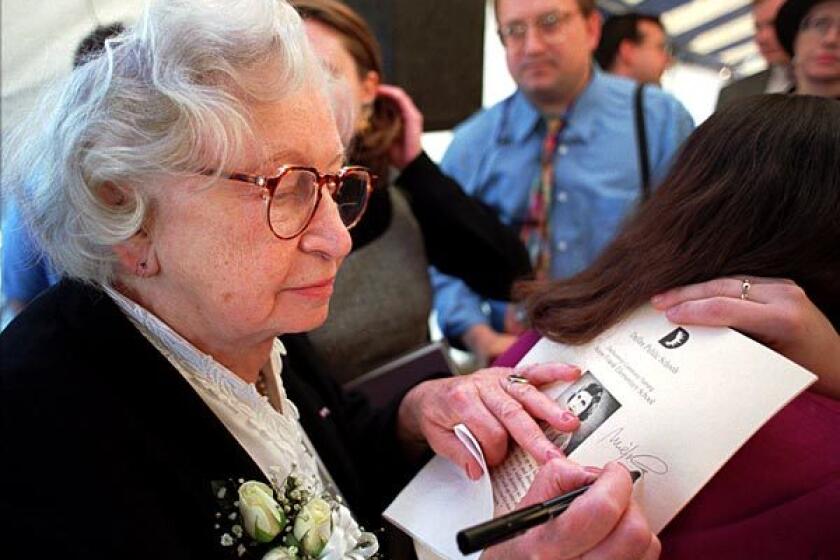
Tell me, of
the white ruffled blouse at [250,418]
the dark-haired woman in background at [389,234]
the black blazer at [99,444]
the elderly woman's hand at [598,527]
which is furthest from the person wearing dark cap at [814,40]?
the black blazer at [99,444]

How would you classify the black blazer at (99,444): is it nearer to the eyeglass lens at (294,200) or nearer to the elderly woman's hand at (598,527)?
the eyeglass lens at (294,200)

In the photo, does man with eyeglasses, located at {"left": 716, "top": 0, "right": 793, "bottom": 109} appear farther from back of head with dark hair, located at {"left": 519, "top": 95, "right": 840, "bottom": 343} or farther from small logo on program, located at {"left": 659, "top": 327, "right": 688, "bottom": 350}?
small logo on program, located at {"left": 659, "top": 327, "right": 688, "bottom": 350}

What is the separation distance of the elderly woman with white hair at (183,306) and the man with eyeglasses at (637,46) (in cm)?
242

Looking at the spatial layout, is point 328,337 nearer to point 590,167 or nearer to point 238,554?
point 238,554

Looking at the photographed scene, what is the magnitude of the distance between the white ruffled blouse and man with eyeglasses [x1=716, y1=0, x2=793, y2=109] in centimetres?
170

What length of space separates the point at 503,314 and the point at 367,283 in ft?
2.25

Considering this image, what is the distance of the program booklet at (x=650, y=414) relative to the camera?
800 mm

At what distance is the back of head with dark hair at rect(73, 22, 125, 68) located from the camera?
90cm

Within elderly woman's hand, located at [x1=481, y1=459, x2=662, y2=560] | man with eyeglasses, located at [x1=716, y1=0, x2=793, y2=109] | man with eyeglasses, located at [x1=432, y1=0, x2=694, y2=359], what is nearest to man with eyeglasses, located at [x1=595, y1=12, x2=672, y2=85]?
man with eyeglasses, located at [x1=716, y1=0, x2=793, y2=109]

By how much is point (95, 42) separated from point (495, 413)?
0.72m

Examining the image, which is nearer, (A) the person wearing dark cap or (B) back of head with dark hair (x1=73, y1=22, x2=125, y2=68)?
(B) back of head with dark hair (x1=73, y1=22, x2=125, y2=68)
